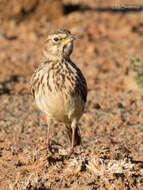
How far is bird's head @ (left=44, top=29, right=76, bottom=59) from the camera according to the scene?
587 centimetres

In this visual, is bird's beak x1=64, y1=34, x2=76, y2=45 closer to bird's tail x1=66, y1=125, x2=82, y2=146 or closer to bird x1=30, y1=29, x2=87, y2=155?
bird x1=30, y1=29, x2=87, y2=155

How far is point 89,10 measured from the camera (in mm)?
16203

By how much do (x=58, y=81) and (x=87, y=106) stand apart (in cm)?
306

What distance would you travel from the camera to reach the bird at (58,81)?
5.88m

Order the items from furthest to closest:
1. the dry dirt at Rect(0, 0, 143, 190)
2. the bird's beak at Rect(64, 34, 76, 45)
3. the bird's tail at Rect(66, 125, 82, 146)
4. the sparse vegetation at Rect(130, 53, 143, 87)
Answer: the sparse vegetation at Rect(130, 53, 143, 87)
the bird's tail at Rect(66, 125, 82, 146)
the bird's beak at Rect(64, 34, 76, 45)
the dry dirt at Rect(0, 0, 143, 190)

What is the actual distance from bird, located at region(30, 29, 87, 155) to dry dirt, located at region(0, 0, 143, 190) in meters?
0.61

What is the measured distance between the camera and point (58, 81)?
5875 mm

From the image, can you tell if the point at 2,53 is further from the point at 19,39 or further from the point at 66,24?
the point at 66,24

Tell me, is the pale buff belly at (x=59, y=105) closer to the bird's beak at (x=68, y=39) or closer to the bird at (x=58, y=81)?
the bird at (x=58, y=81)

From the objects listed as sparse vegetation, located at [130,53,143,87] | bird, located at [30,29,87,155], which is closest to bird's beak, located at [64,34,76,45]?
bird, located at [30,29,87,155]

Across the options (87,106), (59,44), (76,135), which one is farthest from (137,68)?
(59,44)

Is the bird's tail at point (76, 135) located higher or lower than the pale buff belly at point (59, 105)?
lower

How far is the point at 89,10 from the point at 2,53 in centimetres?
563

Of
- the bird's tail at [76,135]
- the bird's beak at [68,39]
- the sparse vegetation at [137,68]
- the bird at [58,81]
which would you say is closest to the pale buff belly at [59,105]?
the bird at [58,81]
